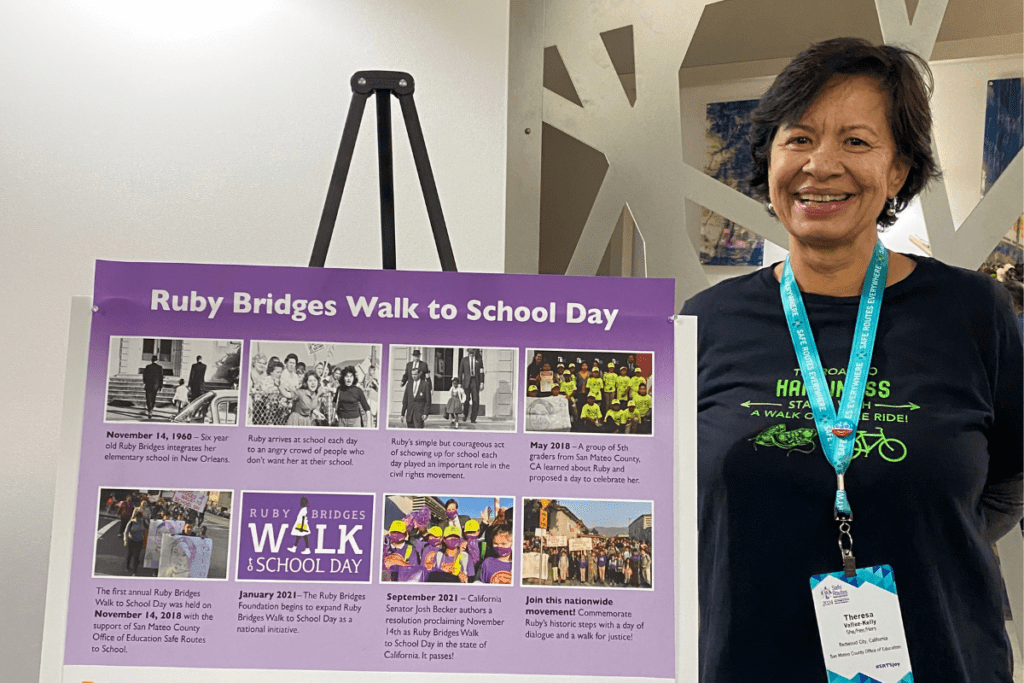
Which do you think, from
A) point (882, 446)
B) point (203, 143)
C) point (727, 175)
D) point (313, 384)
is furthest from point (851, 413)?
point (203, 143)

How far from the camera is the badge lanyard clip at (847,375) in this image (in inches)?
57.1

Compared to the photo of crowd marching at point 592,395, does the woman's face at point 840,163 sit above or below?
above

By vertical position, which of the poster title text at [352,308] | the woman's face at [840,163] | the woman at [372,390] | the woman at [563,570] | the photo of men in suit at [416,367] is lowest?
the woman at [563,570]

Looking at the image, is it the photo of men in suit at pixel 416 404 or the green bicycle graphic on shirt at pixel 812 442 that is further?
the green bicycle graphic on shirt at pixel 812 442

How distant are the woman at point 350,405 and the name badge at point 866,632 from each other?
90 cm

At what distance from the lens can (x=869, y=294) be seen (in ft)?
5.19

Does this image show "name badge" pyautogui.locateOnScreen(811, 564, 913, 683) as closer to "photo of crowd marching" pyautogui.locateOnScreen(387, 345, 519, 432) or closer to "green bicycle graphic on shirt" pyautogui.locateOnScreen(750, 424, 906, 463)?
"green bicycle graphic on shirt" pyautogui.locateOnScreen(750, 424, 906, 463)

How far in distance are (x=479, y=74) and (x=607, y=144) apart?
0.42m

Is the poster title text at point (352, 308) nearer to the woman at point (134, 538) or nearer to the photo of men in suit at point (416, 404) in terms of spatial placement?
the photo of men in suit at point (416, 404)

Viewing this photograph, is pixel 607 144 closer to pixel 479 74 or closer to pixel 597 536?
pixel 479 74

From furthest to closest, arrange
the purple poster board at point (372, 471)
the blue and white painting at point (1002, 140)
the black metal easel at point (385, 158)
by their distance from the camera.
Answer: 1. the blue and white painting at point (1002, 140)
2. the black metal easel at point (385, 158)
3. the purple poster board at point (372, 471)

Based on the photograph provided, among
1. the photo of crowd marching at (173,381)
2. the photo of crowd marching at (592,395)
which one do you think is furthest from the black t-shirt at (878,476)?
the photo of crowd marching at (173,381)

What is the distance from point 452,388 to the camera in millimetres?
1202

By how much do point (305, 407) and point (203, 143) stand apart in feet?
4.45
